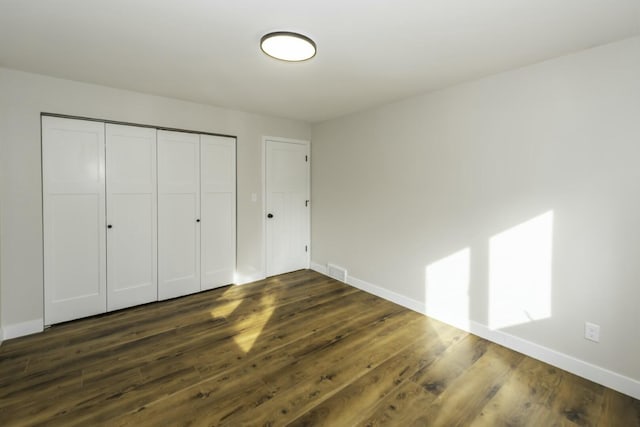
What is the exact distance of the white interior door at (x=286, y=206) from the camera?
4.35m

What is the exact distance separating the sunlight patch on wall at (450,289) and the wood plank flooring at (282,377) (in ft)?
0.54

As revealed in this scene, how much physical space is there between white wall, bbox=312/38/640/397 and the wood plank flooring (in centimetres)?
31

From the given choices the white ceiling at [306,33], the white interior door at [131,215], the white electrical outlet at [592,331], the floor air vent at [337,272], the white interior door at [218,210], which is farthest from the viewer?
the floor air vent at [337,272]

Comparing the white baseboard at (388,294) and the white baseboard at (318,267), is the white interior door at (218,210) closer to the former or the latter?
the white baseboard at (318,267)

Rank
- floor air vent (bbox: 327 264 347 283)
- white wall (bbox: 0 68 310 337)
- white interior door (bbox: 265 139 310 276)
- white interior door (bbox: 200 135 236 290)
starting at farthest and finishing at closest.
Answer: white interior door (bbox: 265 139 310 276), floor air vent (bbox: 327 264 347 283), white interior door (bbox: 200 135 236 290), white wall (bbox: 0 68 310 337)

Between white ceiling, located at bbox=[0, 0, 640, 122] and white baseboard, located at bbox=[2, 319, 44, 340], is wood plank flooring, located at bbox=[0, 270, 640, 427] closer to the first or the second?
white baseboard, located at bbox=[2, 319, 44, 340]

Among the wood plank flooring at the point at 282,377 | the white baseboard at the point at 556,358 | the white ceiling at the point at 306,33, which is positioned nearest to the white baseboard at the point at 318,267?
the wood plank flooring at the point at 282,377

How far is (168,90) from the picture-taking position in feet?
10.3

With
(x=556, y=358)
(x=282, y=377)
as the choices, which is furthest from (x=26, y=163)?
(x=556, y=358)

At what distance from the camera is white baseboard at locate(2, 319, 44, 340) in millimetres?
2654

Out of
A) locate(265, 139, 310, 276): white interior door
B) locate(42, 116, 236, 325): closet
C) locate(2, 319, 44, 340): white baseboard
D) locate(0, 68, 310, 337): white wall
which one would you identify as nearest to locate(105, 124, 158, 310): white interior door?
locate(42, 116, 236, 325): closet

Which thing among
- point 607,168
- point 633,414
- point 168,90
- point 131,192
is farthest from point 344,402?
point 168,90

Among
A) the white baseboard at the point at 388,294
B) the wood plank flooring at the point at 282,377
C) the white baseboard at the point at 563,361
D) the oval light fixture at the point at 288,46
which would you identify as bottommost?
the wood plank flooring at the point at 282,377

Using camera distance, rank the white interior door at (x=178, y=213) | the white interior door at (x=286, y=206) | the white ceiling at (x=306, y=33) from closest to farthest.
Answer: the white ceiling at (x=306, y=33), the white interior door at (x=178, y=213), the white interior door at (x=286, y=206)
